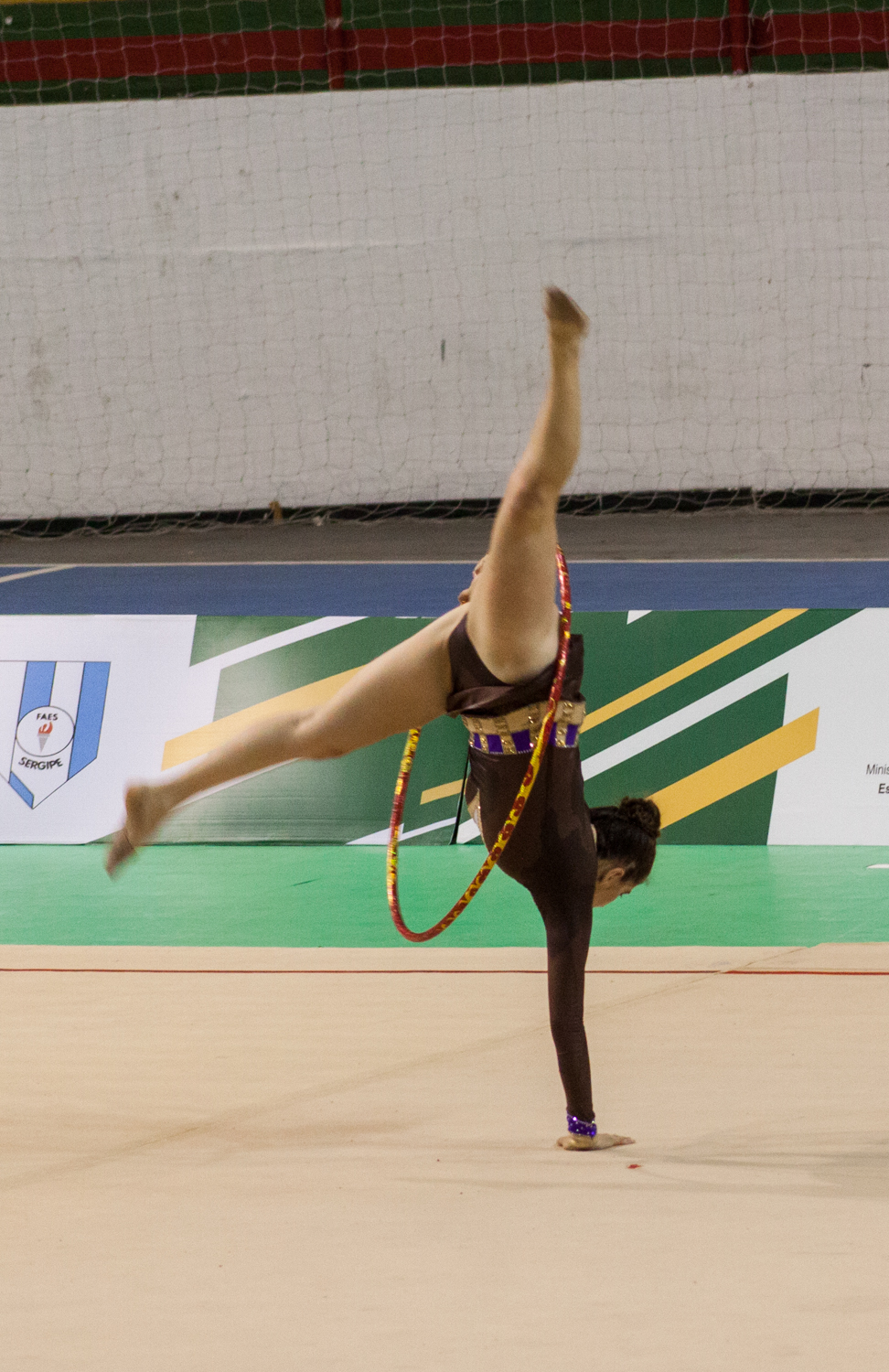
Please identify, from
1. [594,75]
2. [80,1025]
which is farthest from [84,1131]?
[594,75]

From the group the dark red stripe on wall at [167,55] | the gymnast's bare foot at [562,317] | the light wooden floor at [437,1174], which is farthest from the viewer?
the dark red stripe on wall at [167,55]

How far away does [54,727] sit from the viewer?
5.99 metres

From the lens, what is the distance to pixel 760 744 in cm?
567

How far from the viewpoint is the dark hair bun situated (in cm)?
324

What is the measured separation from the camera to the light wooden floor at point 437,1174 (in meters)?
2.27

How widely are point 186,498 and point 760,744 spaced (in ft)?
21.7

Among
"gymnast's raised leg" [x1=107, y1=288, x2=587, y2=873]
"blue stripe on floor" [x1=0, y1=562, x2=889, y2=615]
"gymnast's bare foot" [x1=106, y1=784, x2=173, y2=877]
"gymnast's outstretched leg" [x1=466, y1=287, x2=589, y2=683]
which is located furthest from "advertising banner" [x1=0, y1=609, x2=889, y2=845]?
"gymnast's outstretched leg" [x1=466, y1=287, x2=589, y2=683]

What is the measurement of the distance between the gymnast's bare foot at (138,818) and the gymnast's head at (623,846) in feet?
3.02

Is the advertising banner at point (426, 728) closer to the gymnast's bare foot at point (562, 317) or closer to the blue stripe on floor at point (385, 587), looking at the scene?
the blue stripe on floor at point (385, 587)

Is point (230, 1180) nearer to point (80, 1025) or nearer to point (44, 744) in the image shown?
point (80, 1025)

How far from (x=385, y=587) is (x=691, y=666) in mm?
3012

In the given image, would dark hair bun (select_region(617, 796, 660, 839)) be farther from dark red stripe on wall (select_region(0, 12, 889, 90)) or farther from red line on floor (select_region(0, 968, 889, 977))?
dark red stripe on wall (select_region(0, 12, 889, 90))

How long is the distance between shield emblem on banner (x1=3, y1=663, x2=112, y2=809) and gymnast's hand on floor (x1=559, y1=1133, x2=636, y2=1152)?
3299 mm

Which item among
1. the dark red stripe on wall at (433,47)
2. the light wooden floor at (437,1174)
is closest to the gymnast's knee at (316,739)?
the light wooden floor at (437,1174)
